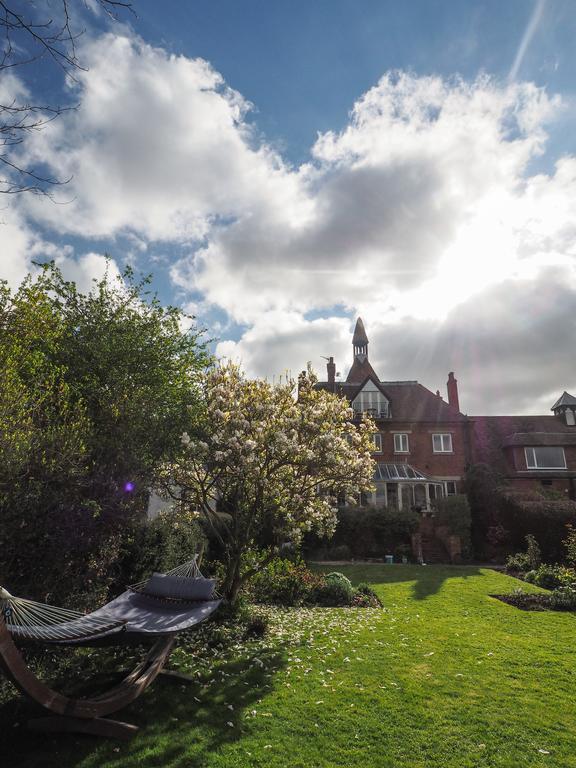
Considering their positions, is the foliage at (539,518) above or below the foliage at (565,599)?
above

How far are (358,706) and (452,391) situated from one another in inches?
1213

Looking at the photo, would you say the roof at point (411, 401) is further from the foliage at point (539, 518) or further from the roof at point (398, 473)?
the foliage at point (539, 518)

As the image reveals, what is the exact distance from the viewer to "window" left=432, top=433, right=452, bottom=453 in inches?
1254

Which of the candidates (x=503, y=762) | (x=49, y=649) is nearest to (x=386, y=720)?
(x=503, y=762)

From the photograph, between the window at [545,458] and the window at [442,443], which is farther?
the window at [442,443]

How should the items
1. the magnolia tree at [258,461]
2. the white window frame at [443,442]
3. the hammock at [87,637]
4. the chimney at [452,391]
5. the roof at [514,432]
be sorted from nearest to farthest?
the hammock at [87,637], the magnolia tree at [258,461], the roof at [514,432], the white window frame at [443,442], the chimney at [452,391]

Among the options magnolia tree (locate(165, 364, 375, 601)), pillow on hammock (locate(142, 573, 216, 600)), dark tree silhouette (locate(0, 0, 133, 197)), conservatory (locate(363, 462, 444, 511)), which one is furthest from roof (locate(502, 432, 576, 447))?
dark tree silhouette (locate(0, 0, 133, 197))

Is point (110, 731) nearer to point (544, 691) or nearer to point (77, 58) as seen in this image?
point (544, 691)

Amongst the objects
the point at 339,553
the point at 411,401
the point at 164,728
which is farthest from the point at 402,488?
the point at 164,728

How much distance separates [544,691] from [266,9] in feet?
32.7

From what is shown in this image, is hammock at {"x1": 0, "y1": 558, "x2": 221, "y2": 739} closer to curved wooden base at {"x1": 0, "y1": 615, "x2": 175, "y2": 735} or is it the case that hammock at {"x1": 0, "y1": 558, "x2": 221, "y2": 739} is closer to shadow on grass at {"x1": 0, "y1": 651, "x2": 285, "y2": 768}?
curved wooden base at {"x1": 0, "y1": 615, "x2": 175, "y2": 735}

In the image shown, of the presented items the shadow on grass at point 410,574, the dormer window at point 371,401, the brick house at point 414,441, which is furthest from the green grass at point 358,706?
the dormer window at point 371,401

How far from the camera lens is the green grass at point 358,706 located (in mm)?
4746

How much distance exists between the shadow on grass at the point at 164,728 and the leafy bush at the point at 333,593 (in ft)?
19.7
